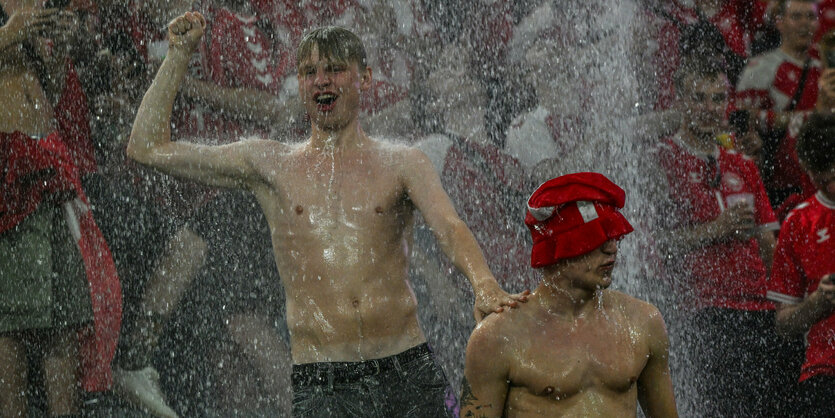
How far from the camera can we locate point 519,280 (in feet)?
19.7

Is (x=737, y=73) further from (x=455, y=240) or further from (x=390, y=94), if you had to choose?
(x=455, y=240)

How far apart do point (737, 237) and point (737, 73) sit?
1.05 meters

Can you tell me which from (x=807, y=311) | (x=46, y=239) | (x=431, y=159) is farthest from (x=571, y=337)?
(x=46, y=239)

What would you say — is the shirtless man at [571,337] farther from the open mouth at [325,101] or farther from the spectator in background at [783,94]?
the spectator in background at [783,94]

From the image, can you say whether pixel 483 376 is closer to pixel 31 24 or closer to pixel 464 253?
pixel 464 253

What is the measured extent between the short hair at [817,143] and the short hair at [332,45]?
2.62 meters

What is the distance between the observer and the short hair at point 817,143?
18.2 feet

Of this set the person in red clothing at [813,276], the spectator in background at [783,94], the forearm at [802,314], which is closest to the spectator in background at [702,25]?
the spectator in background at [783,94]

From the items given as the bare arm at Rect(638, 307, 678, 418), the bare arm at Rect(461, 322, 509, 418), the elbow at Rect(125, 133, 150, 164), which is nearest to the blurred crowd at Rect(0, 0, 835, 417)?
the elbow at Rect(125, 133, 150, 164)

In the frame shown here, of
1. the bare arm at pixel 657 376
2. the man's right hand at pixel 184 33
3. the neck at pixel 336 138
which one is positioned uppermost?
the man's right hand at pixel 184 33

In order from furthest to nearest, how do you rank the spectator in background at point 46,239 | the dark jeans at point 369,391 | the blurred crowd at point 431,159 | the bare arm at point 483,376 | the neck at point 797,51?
the neck at point 797,51 → the blurred crowd at point 431,159 → the spectator in background at point 46,239 → the dark jeans at point 369,391 → the bare arm at point 483,376

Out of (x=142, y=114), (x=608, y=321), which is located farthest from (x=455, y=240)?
(x=142, y=114)

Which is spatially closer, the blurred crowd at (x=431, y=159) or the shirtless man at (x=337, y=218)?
the shirtless man at (x=337, y=218)

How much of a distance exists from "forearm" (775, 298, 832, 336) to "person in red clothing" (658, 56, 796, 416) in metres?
0.07
